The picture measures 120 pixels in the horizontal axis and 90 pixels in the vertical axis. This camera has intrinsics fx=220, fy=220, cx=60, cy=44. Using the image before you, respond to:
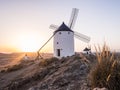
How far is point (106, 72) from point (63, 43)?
26352mm

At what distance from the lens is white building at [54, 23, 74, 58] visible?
3497cm

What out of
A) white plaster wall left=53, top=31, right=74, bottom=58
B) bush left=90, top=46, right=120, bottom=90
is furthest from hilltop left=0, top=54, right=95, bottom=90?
white plaster wall left=53, top=31, right=74, bottom=58

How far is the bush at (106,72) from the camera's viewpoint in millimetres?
8539

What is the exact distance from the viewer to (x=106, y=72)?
859 cm

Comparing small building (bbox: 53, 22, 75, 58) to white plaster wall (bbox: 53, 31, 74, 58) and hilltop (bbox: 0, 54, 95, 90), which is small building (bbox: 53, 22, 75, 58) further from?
hilltop (bbox: 0, 54, 95, 90)

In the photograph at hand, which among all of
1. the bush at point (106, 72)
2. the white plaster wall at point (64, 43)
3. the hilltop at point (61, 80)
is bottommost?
the hilltop at point (61, 80)

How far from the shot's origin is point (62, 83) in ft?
47.9

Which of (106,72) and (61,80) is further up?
(106,72)

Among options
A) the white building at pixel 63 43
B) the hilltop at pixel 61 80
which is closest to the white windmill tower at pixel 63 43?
the white building at pixel 63 43

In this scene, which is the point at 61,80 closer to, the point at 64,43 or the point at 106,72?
the point at 106,72

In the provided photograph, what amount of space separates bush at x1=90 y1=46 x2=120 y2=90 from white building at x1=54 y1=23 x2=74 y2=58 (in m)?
26.2

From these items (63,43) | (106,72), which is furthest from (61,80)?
(63,43)

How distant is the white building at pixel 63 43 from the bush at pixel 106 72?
26152mm

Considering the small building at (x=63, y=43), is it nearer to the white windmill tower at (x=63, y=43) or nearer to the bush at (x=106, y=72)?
the white windmill tower at (x=63, y=43)
